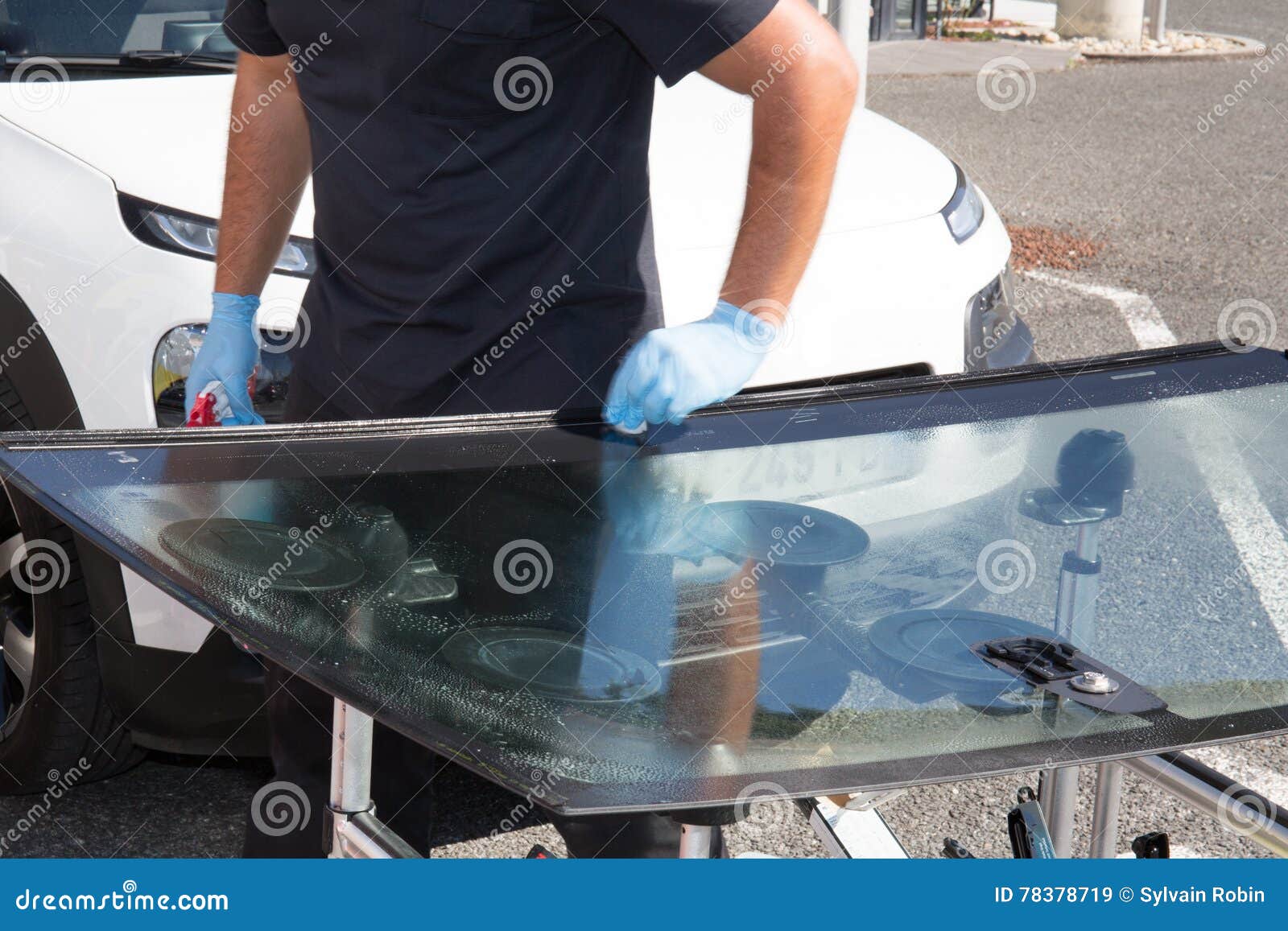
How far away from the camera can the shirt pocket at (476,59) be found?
5.29 feet

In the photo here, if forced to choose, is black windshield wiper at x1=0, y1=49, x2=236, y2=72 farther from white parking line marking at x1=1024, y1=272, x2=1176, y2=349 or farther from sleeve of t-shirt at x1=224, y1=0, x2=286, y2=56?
white parking line marking at x1=1024, y1=272, x2=1176, y2=349

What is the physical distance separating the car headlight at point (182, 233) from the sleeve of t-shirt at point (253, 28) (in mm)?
464

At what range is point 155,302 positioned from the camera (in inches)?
90.6

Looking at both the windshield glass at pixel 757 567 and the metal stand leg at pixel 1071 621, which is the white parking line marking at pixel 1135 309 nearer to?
the windshield glass at pixel 757 567

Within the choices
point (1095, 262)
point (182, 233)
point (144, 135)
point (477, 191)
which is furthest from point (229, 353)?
point (1095, 262)

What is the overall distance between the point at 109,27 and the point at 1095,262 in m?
4.80

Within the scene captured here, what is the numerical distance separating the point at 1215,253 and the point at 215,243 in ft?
18.7

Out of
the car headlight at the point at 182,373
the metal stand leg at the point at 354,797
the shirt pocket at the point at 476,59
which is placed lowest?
the metal stand leg at the point at 354,797

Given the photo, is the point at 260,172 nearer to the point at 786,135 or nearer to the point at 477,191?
the point at 477,191

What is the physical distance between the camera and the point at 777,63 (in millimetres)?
1540

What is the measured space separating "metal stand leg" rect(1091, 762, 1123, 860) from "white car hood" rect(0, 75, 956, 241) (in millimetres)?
1292

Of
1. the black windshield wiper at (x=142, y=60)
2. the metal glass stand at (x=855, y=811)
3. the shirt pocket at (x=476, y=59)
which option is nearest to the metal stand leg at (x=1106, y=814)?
the metal glass stand at (x=855, y=811)
